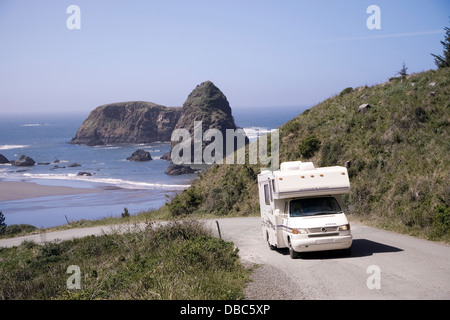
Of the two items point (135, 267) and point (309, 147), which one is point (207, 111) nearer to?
point (309, 147)

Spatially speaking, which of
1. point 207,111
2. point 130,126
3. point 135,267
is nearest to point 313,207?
point 135,267

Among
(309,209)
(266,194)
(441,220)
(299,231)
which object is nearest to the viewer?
(299,231)

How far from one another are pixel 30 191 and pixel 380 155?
189ft

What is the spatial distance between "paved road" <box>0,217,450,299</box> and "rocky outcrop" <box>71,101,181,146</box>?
5958 inches

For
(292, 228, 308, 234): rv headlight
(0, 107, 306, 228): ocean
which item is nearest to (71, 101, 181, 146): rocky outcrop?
(0, 107, 306, 228): ocean

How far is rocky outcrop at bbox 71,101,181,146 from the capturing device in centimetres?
16725

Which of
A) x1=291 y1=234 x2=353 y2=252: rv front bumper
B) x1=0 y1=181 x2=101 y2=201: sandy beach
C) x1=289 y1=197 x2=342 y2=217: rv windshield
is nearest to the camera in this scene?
x1=291 y1=234 x2=353 y2=252: rv front bumper

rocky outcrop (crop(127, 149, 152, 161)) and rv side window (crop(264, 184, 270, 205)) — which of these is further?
rocky outcrop (crop(127, 149, 152, 161))

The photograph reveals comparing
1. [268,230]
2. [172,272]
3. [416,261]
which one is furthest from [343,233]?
[172,272]

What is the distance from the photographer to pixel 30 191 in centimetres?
7106

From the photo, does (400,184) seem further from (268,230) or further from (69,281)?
(69,281)

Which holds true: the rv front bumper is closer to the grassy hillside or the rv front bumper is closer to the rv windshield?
the rv windshield

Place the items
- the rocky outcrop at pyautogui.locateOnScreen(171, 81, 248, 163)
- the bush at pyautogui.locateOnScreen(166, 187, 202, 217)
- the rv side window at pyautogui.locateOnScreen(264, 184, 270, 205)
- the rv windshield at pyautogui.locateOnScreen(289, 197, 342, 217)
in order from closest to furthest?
the rv windshield at pyautogui.locateOnScreen(289, 197, 342, 217) < the rv side window at pyautogui.locateOnScreen(264, 184, 270, 205) < the bush at pyautogui.locateOnScreen(166, 187, 202, 217) < the rocky outcrop at pyautogui.locateOnScreen(171, 81, 248, 163)

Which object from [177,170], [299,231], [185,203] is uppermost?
[299,231]
